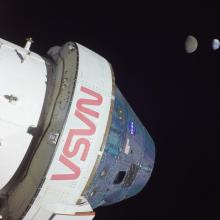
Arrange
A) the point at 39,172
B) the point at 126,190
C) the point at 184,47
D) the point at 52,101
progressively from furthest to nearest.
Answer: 1. the point at 184,47
2. the point at 126,190
3. the point at 52,101
4. the point at 39,172

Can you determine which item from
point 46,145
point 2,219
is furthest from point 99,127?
point 2,219

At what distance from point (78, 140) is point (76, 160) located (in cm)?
21

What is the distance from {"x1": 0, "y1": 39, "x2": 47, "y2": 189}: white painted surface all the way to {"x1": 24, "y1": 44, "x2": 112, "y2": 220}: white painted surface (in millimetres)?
432

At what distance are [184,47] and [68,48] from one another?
15.9 feet

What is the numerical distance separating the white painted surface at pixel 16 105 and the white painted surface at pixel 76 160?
432 millimetres

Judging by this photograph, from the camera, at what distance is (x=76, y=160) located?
352 cm

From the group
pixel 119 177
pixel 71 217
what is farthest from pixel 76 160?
pixel 119 177

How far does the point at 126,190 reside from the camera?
5.10m

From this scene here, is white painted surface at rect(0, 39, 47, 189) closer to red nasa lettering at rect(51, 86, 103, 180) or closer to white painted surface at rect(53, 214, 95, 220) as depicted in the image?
red nasa lettering at rect(51, 86, 103, 180)

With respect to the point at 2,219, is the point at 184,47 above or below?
above

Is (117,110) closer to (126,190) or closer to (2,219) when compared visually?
(126,190)

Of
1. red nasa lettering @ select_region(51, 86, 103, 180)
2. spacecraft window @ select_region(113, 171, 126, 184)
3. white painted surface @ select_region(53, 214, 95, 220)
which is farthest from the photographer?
spacecraft window @ select_region(113, 171, 126, 184)

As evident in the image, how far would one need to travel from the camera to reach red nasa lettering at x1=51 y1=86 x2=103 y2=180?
3.45 meters

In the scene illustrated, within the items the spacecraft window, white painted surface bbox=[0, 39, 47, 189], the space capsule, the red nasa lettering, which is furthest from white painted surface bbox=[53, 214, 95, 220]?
the spacecraft window
